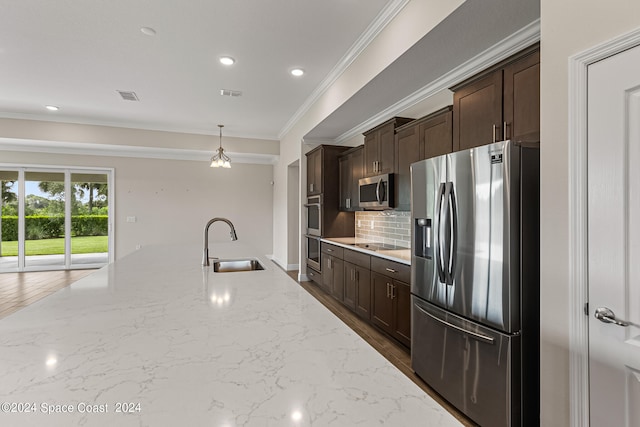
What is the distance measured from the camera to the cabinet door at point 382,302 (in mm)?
2986

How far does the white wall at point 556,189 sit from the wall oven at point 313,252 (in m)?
3.66

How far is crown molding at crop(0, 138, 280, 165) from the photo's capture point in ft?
19.0

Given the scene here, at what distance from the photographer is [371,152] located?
3842mm

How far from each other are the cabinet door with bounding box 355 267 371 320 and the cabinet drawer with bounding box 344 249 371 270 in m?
0.06

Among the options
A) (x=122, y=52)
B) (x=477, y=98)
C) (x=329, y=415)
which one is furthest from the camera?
(x=122, y=52)

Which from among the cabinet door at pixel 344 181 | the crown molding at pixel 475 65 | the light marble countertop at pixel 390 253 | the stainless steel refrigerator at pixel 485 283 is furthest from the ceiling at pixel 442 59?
the light marble countertop at pixel 390 253

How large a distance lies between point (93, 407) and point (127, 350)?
272 millimetres

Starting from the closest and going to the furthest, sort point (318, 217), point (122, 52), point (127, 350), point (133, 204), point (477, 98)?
point (127, 350), point (477, 98), point (122, 52), point (318, 217), point (133, 204)

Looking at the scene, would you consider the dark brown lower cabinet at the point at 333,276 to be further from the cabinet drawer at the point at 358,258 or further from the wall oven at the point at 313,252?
the wall oven at the point at 313,252

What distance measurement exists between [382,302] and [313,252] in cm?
231

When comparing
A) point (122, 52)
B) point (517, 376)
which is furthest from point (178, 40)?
point (517, 376)

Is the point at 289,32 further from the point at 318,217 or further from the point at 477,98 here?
the point at 318,217

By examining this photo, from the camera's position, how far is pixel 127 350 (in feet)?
2.90

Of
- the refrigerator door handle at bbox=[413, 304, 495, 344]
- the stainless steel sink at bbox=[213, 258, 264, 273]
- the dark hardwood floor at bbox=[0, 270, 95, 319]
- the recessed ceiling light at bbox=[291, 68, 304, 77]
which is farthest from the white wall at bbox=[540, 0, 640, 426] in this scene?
the dark hardwood floor at bbox=[0, 270, 95, 319]
